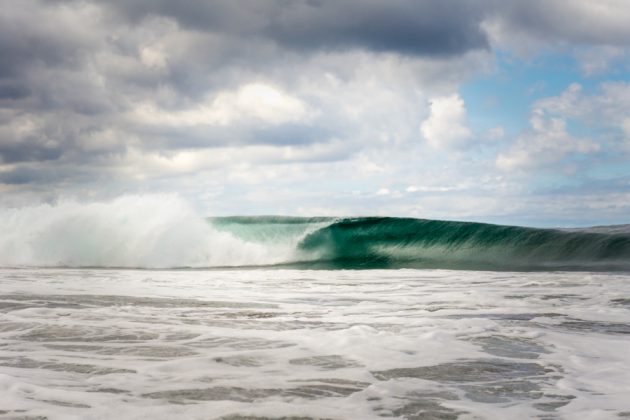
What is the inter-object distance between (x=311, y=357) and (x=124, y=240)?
15764 millimetres

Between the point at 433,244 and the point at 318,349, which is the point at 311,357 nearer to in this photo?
the point at 318,349

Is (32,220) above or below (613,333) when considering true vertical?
above

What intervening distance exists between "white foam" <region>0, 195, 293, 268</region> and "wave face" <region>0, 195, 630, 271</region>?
30 millimetres

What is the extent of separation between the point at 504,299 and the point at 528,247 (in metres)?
11.0

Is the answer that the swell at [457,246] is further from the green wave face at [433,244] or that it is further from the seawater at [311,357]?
the seawater at [311,357]

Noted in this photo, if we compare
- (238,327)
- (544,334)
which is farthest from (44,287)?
(544,334)

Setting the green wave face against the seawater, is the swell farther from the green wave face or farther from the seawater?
the seawater

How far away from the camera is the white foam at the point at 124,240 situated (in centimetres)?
1803

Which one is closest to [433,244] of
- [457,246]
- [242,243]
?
[457,246]

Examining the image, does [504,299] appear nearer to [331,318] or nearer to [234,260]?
[331,318]

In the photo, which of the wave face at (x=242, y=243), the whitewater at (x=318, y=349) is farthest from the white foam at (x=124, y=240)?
the whitewater at (x=318, y=349)

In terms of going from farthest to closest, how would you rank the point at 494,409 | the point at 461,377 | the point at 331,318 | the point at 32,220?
the point at 32,220, the point at 331,318, the point at 461,377, the point at 494,409

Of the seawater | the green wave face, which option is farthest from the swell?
the seawater

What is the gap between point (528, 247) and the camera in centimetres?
1748
